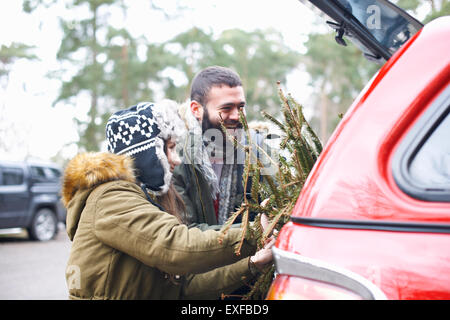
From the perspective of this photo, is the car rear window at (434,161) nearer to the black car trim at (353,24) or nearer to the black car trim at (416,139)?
the black car trim at (416,139)

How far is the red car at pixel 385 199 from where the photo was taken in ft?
3.22

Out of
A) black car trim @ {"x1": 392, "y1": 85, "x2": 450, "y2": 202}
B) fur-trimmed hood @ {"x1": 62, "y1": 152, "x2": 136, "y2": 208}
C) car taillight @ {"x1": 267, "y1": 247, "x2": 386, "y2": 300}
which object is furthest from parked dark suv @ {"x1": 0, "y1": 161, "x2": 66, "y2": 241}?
black car trim @ {"x1": 392, "y1": 85, "x2": 450, "y2": 202}

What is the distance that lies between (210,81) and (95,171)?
3.66 ft

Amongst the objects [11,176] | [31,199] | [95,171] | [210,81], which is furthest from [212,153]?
[31,199]

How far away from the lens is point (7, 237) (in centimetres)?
1202

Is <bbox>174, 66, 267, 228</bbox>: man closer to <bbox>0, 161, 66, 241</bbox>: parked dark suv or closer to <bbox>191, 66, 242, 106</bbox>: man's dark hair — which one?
<bbox>191, 66, 242, 106</bbox>: man's dark hair

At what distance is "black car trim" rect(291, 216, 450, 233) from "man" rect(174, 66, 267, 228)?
1.25 m

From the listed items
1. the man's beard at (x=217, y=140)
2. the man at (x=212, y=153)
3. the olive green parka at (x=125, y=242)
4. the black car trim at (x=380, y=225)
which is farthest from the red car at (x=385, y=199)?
the man's beard at (x=217, y=140)

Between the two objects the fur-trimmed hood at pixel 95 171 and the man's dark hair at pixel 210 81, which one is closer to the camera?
the fur-trimmed hood at pixel 95 171

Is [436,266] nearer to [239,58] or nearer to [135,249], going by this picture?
[135,249]

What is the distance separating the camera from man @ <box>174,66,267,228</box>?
8.12 feet

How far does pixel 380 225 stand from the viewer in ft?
3.36

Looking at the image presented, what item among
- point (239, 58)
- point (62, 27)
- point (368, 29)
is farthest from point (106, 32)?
point (368, 29)

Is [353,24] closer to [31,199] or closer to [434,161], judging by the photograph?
[434,161]
